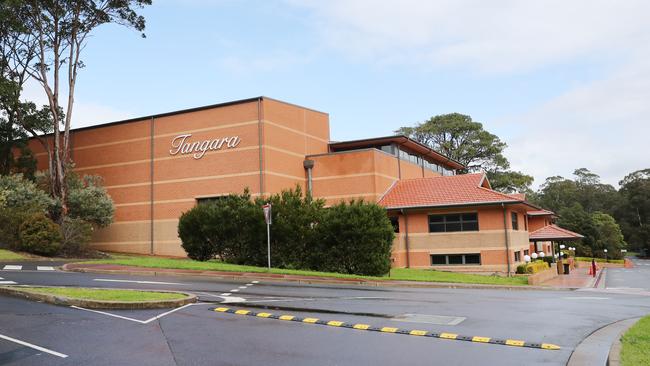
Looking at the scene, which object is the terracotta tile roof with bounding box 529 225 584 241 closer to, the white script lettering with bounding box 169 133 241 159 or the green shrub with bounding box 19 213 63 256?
the white script lettering with bounding box 169 133 241 159

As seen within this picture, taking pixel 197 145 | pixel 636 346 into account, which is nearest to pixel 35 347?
pixel 636 346

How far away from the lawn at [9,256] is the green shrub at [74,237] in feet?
9.86

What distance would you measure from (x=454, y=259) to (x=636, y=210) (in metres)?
84.6

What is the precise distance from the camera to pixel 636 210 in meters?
101

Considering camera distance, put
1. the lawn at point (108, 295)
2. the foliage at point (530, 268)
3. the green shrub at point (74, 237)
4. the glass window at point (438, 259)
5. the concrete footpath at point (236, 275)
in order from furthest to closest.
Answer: the glass window at point (438, 259) < the foliage at point (530, 268) < the green shrub at point (74, 237) < the concrete footpath at point (236, 275) < the lawn at point (108, 295)

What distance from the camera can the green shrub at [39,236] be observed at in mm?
26156

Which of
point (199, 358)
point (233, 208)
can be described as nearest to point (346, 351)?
point (199, 358)

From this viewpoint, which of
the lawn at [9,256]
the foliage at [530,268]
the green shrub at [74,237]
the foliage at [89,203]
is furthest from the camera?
the foliage at [89,203]

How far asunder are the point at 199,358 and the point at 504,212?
91.7ft

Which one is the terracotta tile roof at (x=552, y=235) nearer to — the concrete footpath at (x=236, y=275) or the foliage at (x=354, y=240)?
the foliage at (x=354, y=240)

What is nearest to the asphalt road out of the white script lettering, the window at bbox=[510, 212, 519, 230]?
the window at bbox=[510, 212, 519, 230]

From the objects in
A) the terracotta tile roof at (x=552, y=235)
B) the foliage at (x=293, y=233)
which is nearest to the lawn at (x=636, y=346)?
the foliage at (x=293, y=233)

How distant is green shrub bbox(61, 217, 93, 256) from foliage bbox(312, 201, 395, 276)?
13.5m

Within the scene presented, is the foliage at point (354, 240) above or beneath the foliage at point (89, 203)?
beneath
